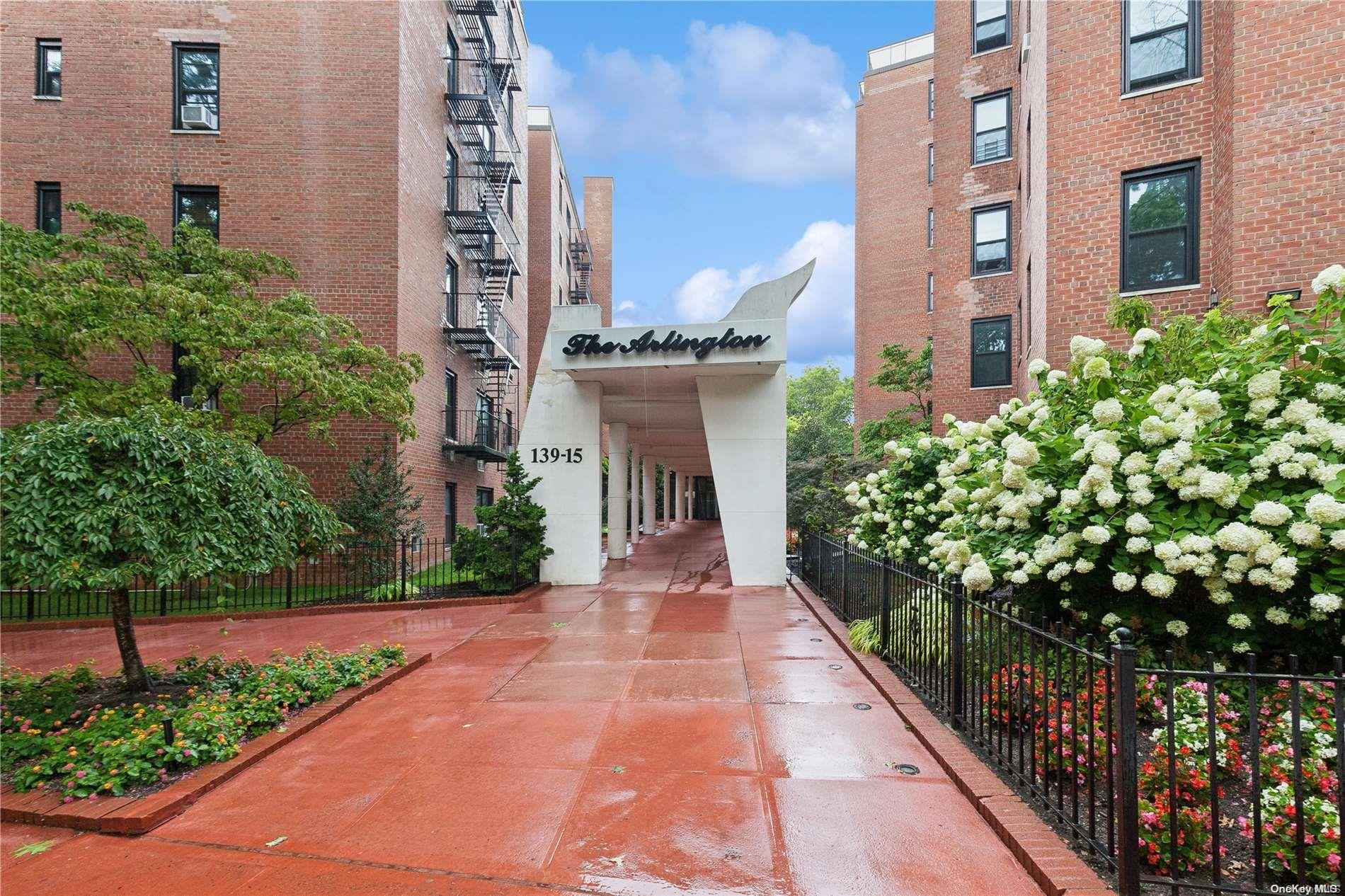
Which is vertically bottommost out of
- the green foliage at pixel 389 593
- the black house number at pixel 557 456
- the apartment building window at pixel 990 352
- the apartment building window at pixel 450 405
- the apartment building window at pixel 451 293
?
the green foliage at pixel 389 593

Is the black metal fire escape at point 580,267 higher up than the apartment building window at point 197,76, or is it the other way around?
the black metal fire escape at point 580,267

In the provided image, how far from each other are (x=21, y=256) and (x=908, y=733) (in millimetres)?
14200

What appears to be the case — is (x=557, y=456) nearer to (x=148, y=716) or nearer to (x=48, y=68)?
(x=148, y=716)

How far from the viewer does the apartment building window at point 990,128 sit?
721 inches

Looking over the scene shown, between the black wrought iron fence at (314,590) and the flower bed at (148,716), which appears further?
the black wrought iron fence at (314,590)

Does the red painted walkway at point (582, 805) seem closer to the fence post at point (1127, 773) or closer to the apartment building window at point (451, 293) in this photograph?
the fence post at point (1127, 773)

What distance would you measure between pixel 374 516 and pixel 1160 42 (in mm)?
15671

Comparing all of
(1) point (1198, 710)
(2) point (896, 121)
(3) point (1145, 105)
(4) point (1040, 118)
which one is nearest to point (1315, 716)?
(1) point (1198, 710)

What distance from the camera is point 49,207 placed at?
49.5 feet

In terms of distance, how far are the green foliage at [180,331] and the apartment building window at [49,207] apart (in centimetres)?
186

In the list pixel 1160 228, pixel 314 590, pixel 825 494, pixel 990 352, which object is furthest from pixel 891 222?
pixel 314 590

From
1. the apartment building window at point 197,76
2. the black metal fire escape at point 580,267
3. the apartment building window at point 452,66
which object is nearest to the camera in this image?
the apartment building window at point 197,76

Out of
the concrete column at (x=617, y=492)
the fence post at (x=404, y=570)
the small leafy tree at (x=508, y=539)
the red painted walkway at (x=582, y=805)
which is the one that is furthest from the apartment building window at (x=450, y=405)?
the red painted walkway at (x=582, y=805)

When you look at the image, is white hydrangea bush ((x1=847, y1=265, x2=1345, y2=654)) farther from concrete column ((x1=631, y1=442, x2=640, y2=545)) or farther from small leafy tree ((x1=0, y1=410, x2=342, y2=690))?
concrete column ((x1=631, y1=442, x2=640, y2=545))
